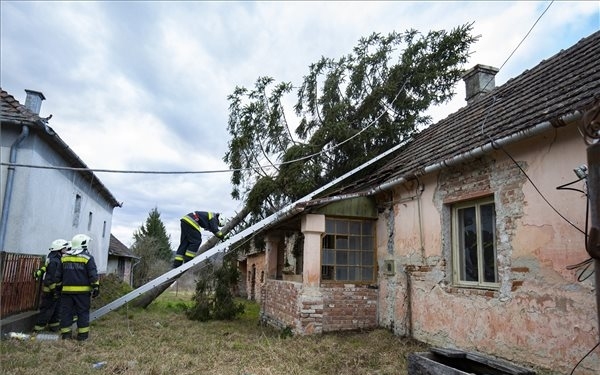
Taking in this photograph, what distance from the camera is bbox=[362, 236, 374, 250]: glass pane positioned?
9.17m

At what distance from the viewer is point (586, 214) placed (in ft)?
14.7

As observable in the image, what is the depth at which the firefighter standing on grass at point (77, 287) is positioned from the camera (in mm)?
7707

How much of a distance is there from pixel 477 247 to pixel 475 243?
10cm

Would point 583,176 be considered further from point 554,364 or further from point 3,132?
point 3,132

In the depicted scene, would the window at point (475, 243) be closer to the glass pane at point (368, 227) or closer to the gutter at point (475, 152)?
the gutter at point (475, 152)

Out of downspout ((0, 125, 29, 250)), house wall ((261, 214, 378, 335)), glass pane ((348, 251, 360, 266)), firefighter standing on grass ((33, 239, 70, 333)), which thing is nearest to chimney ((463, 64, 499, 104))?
glass pane ((348, 251, 360, 266))

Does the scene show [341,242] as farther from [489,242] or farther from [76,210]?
[76,210]

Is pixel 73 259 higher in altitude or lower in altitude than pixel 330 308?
higher

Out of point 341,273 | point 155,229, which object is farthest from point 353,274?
point 155,229

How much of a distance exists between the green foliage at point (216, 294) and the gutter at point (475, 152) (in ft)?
17.2

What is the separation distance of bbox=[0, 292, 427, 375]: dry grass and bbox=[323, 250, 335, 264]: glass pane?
1.61 meters

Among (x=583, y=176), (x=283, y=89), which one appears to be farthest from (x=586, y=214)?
(x=283, y=89)

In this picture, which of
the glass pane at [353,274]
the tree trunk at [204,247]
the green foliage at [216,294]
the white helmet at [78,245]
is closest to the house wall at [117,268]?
the tree trunk at [204,247]

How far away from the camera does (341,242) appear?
909 cm
